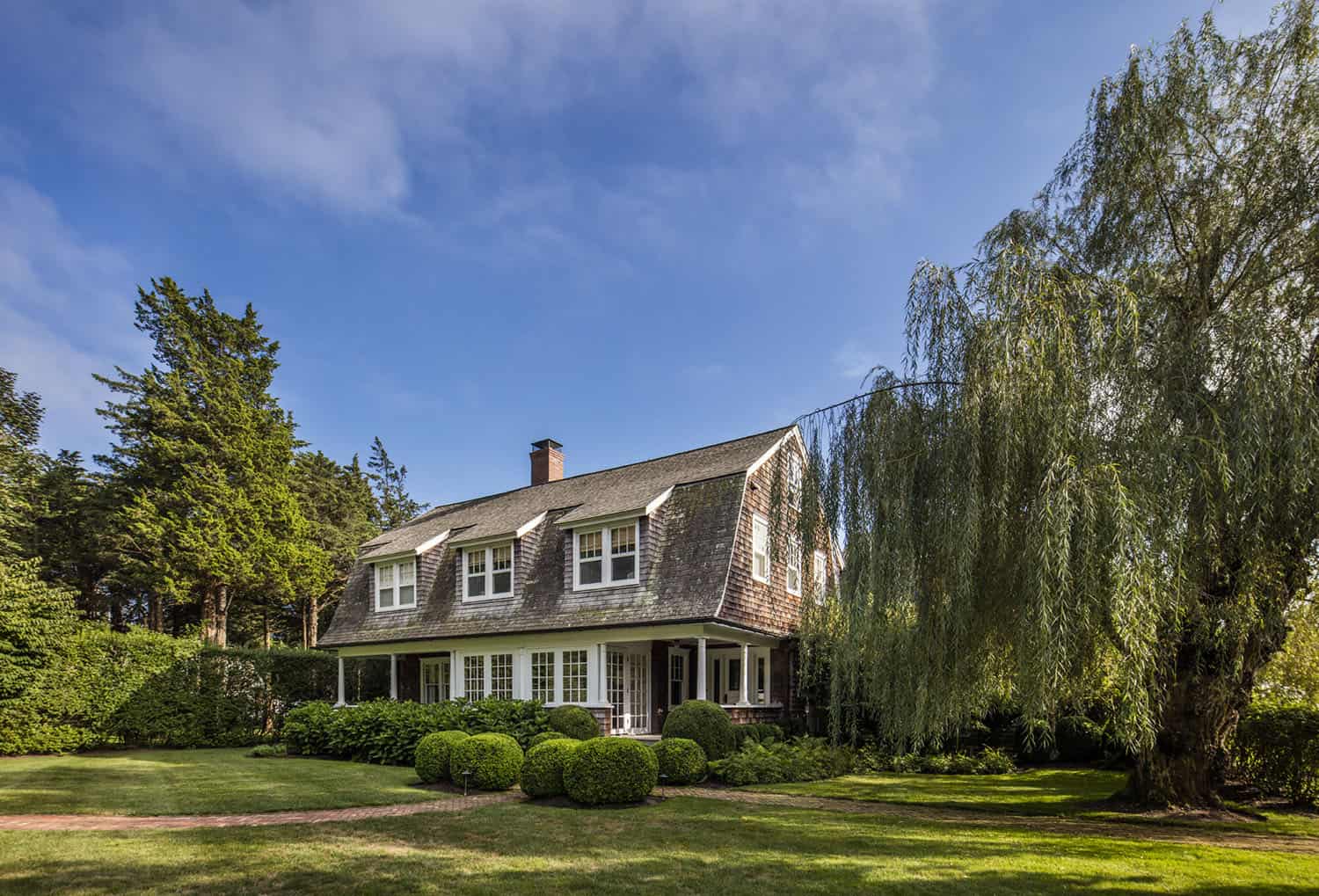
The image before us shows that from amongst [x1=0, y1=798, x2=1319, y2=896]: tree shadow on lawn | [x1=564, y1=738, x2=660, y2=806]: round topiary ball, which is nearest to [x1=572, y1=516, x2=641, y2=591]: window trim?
[x1=564, y1=738, x2=660, y2=806]: round topiary ball

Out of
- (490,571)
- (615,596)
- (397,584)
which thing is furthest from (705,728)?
(397,584)

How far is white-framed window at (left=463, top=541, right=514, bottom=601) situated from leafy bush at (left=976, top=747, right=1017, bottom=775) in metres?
11.3

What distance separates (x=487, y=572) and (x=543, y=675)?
3.23 m

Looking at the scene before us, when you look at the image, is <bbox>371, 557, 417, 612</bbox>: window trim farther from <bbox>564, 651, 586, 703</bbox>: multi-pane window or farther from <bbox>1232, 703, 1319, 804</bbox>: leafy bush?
<bbox>1232, 703, 1319, 804</bbox>: leafy bush

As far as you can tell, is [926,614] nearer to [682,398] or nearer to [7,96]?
[682,398]

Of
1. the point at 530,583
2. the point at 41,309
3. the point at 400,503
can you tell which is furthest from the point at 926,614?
the point at 400,503

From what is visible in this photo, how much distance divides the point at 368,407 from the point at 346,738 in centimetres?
1411

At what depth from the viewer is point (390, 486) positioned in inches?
1884

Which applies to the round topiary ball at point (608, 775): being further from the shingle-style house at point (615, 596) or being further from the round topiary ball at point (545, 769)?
the shingle-style house at point (615, 596)

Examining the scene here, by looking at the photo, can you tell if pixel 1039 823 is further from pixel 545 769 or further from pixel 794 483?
pixel 545 769

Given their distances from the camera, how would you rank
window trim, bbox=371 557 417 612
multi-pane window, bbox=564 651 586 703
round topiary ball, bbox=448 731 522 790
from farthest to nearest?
window trim, bbox=371 557 417 612 < multi-pane window, bbox=564 651 586 703 < round topiary ball, bbox=448 731 522 790

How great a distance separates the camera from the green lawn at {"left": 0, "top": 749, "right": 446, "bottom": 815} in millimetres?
10141

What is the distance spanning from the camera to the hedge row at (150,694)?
59.1ft

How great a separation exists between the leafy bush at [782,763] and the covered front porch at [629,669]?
2098mm
